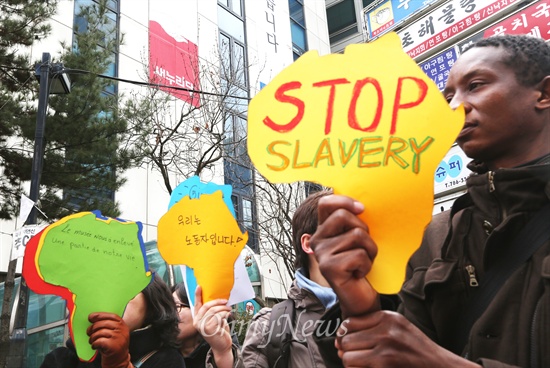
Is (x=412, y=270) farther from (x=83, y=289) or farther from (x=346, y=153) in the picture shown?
(x=83, y=289)

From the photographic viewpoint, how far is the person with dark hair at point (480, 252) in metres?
0.79

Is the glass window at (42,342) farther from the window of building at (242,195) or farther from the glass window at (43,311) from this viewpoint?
the window of building at (242,195)

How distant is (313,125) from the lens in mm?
990

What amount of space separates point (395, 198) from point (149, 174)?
38.4 feet

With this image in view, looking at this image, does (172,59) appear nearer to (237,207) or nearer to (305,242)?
(237,207)

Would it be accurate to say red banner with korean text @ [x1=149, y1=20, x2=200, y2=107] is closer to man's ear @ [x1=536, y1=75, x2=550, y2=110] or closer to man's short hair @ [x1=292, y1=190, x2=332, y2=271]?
man's short hair @ [x1=292, y1=190, x2=332, y2=271]

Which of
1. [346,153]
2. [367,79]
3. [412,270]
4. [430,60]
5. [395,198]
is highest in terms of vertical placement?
[430,60]

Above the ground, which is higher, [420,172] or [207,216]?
[207,216]

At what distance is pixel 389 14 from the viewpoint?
6457 millimetres

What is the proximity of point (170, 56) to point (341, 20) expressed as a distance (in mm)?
10663

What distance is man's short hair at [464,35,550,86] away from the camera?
1062 mm

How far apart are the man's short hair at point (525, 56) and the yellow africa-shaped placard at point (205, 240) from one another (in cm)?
126

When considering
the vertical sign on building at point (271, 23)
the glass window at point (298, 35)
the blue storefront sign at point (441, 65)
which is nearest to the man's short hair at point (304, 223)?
the blue storefront sign at point (441, 65)

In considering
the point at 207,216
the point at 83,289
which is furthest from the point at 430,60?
the point at 83,289
